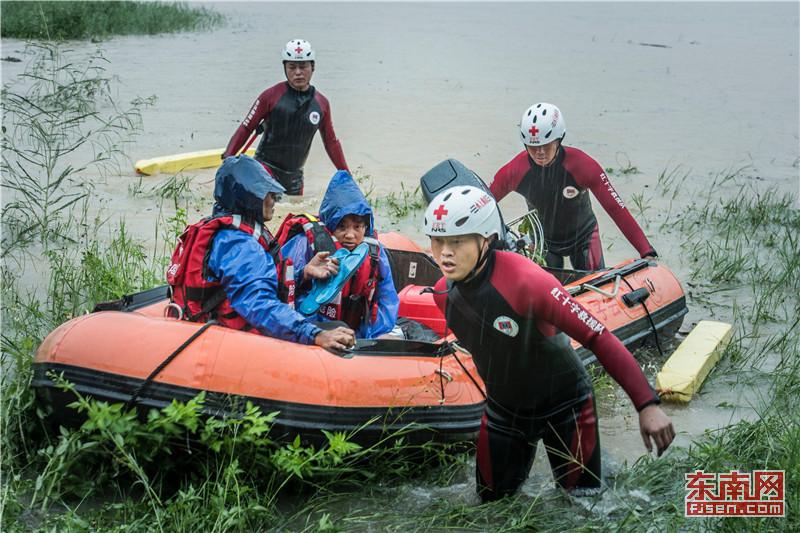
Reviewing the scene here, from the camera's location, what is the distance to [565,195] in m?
6.30

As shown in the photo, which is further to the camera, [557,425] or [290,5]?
[290,5]

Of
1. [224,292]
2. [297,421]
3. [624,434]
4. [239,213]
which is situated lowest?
[624,434]

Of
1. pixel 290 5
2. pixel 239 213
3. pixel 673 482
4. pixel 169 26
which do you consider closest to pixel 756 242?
pixel 673 482

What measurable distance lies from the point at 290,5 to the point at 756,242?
22.6m

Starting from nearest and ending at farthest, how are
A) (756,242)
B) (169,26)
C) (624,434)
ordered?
(624,434) → (756,242) → (169,26)

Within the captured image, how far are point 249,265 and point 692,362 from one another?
278 cm

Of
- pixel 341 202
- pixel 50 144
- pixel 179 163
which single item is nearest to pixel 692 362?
pixel 341 202

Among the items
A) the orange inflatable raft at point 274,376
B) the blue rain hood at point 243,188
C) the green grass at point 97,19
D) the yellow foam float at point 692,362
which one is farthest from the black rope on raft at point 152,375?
the green grass at point 97,19

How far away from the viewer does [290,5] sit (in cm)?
2850

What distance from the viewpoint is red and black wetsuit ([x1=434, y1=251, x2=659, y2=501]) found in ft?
11.0

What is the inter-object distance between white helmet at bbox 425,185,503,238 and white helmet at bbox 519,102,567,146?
2552 millimetres

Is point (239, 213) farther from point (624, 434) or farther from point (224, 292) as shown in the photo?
point (624, 434)

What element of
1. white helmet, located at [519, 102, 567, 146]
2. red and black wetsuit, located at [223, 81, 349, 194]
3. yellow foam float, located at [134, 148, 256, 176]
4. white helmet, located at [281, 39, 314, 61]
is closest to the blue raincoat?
white helmet, located at [519, 102, 567, 146]

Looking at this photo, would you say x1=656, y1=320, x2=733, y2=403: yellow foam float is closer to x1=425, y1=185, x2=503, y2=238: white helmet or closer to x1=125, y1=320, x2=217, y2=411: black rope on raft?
x1=425, y1=185, x2=503, y2=238: white helmet
